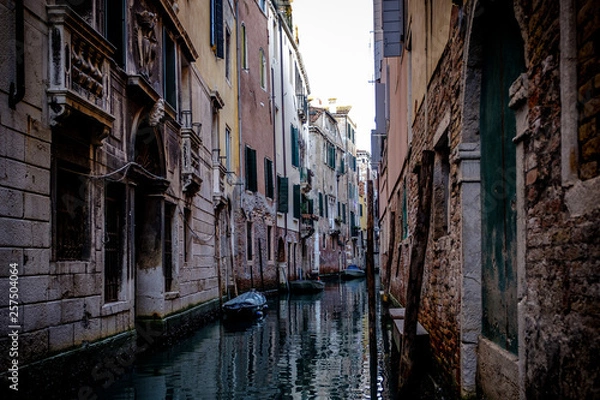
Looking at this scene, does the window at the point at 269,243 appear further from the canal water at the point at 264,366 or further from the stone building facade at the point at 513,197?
the stone building facade at the point at 513,197

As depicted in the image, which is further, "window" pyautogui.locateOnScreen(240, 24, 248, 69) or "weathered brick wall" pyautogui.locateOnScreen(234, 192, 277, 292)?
"window" pyautogui.locateOnScreen(240, 24, 248, 69)

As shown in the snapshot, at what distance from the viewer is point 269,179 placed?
21.0m

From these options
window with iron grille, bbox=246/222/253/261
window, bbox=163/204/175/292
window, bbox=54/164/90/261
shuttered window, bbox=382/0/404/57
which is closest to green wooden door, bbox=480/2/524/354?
window, bbox=54/164/90/261

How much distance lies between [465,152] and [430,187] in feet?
1.83

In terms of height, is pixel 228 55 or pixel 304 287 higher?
pixel 228 55

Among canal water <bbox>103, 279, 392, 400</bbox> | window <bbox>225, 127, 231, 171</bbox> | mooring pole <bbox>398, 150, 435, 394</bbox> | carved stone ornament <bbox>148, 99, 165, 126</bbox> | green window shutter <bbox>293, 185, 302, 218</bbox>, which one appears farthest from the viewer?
green window shutter <bbox>293, 185, 302, 218</bbox>

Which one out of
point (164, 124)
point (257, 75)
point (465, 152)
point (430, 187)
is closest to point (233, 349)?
point (164, 124)

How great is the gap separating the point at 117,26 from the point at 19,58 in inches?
122

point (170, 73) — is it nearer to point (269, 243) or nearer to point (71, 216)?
point (71, 216)

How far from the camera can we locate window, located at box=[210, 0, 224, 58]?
13.7 metres

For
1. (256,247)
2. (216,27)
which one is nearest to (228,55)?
(216,27)

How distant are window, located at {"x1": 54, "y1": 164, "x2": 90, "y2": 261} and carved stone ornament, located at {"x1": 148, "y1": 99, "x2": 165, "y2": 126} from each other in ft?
8.13

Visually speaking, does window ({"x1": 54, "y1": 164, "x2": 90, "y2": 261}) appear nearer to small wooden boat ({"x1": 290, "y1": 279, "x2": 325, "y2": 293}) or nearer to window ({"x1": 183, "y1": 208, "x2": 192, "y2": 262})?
window ({"x1": 183, "y1": 208, "x2": 192, "y2": 262})

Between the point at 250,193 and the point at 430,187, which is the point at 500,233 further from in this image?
the point at 250,193
